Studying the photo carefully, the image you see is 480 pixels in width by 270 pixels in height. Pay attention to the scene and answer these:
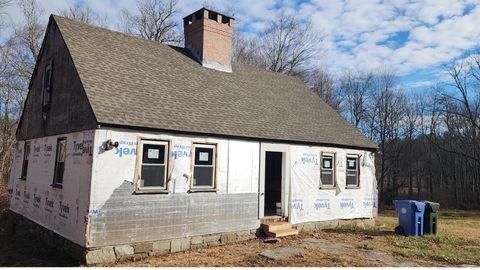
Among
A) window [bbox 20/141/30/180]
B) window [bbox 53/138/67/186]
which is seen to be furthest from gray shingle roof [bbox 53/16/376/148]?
window [bbox 20/141/30/180]

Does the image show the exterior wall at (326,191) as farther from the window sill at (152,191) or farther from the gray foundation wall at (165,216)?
the window sill at (152,191)

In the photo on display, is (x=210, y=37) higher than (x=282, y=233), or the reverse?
(x=210, y=37)

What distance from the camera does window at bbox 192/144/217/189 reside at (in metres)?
10.7

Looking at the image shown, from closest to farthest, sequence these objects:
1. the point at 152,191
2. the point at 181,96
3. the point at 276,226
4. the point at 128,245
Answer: the point at 128,245, the point at 152,191, the point at 181,96, the point at 276,226

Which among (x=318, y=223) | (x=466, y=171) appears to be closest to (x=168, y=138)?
(x=318, y=223)

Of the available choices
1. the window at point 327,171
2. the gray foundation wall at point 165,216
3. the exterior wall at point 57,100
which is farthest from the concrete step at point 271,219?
the exterior wall at point 57,100

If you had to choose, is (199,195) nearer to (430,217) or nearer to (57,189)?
(57,189)

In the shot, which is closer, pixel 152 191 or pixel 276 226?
pixel 152 191

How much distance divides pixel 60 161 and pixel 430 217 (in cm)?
1321

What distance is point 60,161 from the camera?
1111 centimetres

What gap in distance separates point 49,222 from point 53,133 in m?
2.93

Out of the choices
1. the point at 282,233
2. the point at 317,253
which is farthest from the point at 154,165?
the point at 317,253

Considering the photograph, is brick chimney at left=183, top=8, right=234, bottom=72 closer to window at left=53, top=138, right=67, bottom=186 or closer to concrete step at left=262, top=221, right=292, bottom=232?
window at left=53, top=138, right=67, bottom=186

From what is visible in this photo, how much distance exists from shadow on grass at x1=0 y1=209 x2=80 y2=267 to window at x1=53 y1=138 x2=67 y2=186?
2016mm
